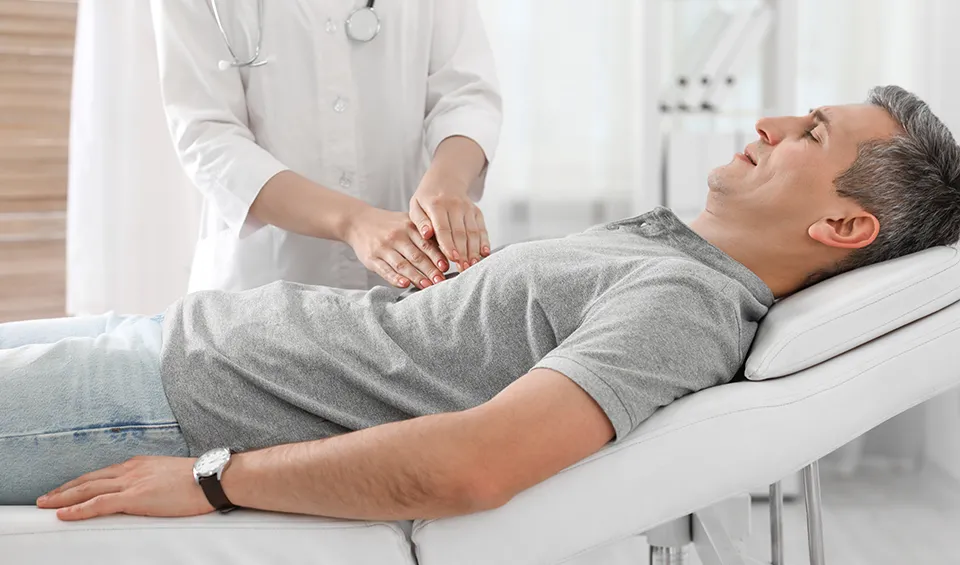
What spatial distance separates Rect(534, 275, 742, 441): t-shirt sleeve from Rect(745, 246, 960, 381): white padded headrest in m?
0.05

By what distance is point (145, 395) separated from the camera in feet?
3.99

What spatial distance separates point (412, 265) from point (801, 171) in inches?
23.4

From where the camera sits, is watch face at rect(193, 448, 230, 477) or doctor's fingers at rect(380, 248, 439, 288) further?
doctor's fingers at rect(380, 248, 439, 288)

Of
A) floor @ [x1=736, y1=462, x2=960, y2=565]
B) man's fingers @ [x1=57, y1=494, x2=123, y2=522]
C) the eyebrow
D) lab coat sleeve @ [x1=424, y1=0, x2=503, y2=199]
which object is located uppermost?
lab coat sleeve @ [x1=424, y1=0, x2=503, y2=199]

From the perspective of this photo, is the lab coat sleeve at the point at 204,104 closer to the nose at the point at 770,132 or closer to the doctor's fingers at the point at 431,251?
the doctor's fingers at the point at 431,251

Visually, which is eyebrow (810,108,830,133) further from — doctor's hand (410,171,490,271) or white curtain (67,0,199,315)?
white curtain (67,0,199,315)

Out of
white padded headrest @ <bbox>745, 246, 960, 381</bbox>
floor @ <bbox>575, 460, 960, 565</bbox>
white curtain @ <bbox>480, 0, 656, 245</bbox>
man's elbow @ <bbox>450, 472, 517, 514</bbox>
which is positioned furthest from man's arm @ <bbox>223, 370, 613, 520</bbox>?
white curtain @ <bbox>480, 0, 656, 245</bbox>

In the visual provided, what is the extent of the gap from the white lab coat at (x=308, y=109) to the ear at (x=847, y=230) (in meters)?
0.66

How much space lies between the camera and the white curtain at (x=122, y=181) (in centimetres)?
240

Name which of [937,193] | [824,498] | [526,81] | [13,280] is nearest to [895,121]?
[937,193]

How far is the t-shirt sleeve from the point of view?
1.05 metres

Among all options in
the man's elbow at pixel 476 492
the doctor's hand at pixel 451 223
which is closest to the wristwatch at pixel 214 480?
the man's elbow at pixel 476 492

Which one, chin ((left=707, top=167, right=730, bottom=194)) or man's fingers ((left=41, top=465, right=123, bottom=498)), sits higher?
chin ((left=707, top=167, right=730, bottom=194))

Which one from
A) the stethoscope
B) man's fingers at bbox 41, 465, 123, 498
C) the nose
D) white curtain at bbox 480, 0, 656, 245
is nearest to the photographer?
man's fingers at bbox 41, 465, 123, 498
